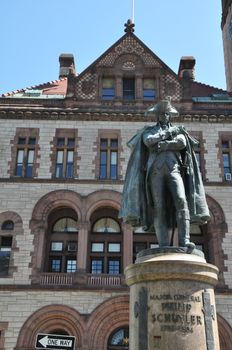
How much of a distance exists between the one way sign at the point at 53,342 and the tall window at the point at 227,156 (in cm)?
1688

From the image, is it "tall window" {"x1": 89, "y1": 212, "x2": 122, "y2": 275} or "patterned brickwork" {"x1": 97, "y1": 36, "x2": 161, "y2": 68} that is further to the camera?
"patterned brickwork" {"x1": 97, "y1": 36, "x2": 161, "y2": 68}

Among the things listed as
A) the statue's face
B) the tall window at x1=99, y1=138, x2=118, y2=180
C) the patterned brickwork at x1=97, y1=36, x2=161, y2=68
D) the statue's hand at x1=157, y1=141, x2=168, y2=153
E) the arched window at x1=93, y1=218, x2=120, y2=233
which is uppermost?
the patterned brickwork at x1=97, y1=36, x2=161, y2=68

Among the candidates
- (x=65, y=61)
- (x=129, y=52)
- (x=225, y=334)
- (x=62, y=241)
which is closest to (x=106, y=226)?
(x=62, y=241)

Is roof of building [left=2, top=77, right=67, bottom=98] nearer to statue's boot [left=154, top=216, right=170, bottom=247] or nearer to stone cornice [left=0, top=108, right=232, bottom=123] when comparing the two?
stone cornice [left=0, top=108, right=232, bottom=123]

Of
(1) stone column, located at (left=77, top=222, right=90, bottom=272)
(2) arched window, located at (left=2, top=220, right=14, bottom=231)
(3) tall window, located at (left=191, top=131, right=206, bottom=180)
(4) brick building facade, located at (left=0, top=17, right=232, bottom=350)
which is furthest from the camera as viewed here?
(3) tall window, located at (left=191, top=131, right=206, bottom=180)

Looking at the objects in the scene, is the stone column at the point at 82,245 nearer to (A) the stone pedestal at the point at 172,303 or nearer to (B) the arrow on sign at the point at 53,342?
(B) the arrow on sign at the point at 53,342

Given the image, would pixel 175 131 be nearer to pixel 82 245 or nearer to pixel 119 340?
pixel 82 245

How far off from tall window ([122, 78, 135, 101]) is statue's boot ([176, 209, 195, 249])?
18955 mm

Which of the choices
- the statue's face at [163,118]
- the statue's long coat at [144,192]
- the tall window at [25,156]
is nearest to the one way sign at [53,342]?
the statue's long coat at [144,192]

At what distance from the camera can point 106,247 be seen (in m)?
22.4

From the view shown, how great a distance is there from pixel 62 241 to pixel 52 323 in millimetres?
4277

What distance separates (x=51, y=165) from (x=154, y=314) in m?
17.7

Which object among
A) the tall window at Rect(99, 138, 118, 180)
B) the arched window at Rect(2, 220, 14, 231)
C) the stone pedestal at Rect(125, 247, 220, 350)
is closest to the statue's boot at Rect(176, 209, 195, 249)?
the stone pedestal at Rect(125, 247, 220, 350)

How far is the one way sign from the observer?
7223mm
